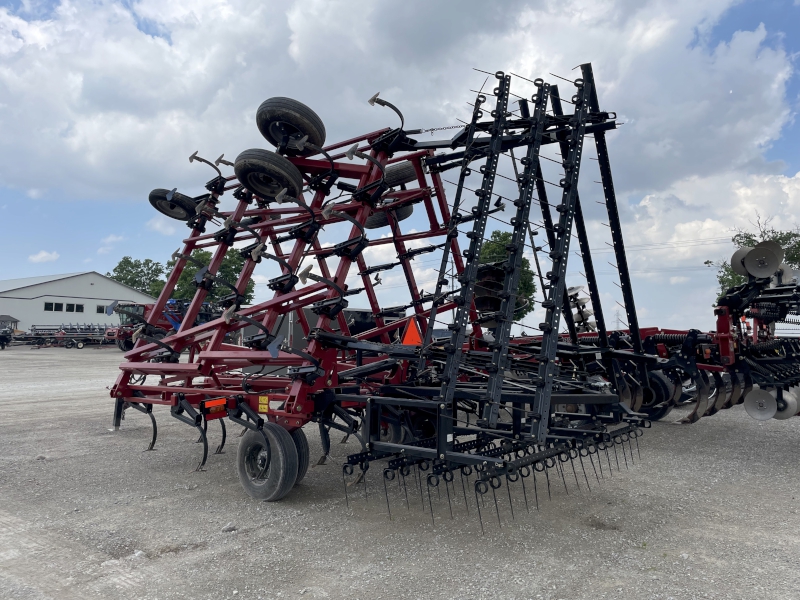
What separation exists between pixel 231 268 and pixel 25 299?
19512 millimetres

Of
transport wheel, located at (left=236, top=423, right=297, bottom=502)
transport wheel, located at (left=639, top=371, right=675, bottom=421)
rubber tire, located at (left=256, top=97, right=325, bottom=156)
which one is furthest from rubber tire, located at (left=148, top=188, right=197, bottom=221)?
transport wheel, located at (left=639, top=371, right=675, bottom=421)

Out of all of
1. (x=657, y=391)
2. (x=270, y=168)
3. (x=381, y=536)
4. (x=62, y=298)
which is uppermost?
(x=62, y=298)

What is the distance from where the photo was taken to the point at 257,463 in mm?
5719

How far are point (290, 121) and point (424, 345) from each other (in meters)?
3.09

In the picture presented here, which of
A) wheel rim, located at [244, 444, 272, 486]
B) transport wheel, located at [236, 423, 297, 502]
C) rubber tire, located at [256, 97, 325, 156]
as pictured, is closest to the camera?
transport wheel, located at [236, 423, 297, 502]

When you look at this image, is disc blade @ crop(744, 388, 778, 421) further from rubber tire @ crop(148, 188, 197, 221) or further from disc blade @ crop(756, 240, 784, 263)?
rubber tire @ crop(148, 188, 197, 221)

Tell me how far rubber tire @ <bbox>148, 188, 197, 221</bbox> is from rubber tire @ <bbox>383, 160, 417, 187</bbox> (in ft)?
9.69

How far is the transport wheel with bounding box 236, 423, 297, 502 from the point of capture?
17.5 feet

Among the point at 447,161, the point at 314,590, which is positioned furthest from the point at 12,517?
the point at 447,161

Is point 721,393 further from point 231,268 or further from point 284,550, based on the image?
point 231,268

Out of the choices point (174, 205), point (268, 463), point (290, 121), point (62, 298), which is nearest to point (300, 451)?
point (268, 463)

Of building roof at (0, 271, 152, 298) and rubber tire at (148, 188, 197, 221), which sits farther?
building roof at (0, 271, 152, 298)

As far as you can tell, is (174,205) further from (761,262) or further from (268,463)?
(761,262)

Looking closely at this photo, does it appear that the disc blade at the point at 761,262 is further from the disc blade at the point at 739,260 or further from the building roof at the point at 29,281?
the building roof at the point at 29,281
